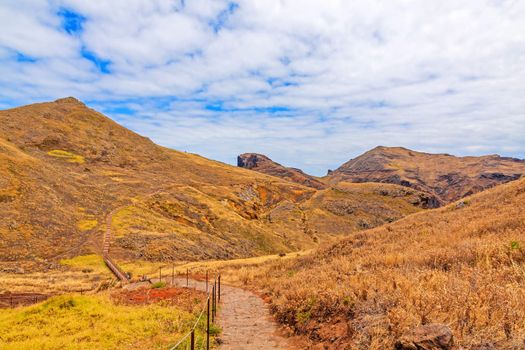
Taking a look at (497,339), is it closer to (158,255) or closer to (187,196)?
(158,255)

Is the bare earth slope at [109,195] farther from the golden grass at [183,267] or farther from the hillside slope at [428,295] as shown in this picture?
the hillside slope at [428,295]

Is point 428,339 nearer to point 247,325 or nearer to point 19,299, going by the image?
point 247,325

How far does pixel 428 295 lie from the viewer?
9.45 m

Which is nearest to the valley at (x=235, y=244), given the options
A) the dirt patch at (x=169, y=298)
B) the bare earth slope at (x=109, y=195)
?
the dirt patch at (x=169, y=298)

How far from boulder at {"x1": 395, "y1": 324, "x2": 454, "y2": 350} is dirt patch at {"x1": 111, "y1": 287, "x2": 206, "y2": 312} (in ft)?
39.1

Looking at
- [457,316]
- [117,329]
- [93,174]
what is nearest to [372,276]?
[457,316]

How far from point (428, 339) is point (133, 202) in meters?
69.9

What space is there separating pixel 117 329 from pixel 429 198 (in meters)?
128

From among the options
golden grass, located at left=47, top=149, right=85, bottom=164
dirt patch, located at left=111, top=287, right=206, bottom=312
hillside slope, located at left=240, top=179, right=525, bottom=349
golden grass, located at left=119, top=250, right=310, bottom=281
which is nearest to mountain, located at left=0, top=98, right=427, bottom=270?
golden grass, located at left=47, top=149, right=85, bottom=164

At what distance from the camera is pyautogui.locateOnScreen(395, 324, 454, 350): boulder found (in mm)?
7066

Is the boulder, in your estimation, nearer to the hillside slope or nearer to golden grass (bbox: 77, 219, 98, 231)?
the hillside slope

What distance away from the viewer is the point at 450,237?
1833 centimetres

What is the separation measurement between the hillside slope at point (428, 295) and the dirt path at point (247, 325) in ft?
2.49

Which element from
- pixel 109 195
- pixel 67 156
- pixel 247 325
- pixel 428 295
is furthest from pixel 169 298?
pixel 67 156
